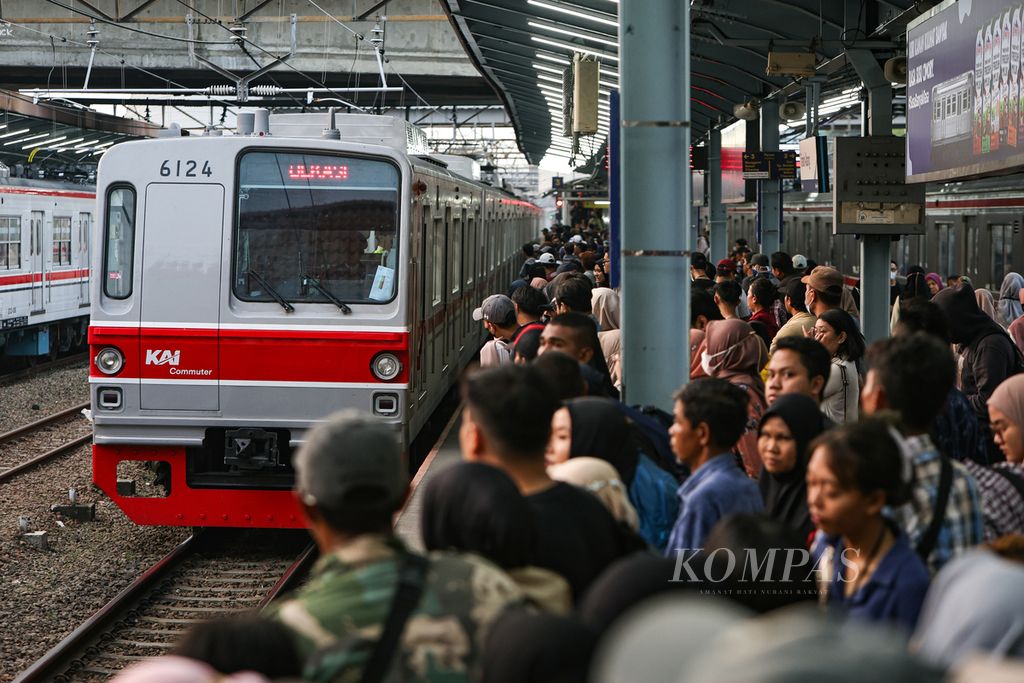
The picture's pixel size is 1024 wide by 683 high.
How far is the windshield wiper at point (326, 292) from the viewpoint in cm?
838

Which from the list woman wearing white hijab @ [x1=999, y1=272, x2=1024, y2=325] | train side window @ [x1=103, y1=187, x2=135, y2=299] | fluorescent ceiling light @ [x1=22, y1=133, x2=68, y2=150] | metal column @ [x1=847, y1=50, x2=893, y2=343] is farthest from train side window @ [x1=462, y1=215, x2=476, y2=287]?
fluorescent ceiling light @ [x1=22, y1=133, x2=68, y2=150]

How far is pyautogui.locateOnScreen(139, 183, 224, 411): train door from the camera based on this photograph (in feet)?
27.4

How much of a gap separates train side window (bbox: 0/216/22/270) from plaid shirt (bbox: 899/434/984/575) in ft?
59.2

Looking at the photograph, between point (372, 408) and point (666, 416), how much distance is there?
359 centimetres

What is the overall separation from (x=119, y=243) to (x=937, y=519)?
6.27 meters

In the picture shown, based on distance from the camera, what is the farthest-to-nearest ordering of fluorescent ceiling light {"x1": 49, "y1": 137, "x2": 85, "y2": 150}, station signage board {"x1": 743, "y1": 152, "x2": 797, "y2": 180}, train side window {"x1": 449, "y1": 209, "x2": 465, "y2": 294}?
fluorescent ceiling light {"x1": 49, "y1": 137, "x2": 85, "y2": 150} < station signage board {"x1": 743, "y1": 152, "x2": 797, "y2": 180} < train side window {"x1": 449, "y1": 209, "x2": 465, "y2": 294}

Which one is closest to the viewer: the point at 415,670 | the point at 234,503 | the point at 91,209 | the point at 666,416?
the point at 415,670

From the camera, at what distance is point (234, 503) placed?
844cm

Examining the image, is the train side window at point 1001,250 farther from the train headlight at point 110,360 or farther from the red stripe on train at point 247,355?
the train headlight at point 110,360

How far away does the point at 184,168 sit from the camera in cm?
847

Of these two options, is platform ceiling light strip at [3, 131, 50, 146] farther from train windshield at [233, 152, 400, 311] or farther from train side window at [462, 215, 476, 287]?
train windshield at [233, 152, 400, 311]

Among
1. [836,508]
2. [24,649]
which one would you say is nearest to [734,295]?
[24,649]

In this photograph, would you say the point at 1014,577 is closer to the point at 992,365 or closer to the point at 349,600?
the point at 349,600

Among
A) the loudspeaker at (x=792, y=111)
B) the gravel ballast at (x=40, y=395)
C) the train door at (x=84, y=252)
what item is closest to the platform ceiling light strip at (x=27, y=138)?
the train door at (x=84, y=252)
